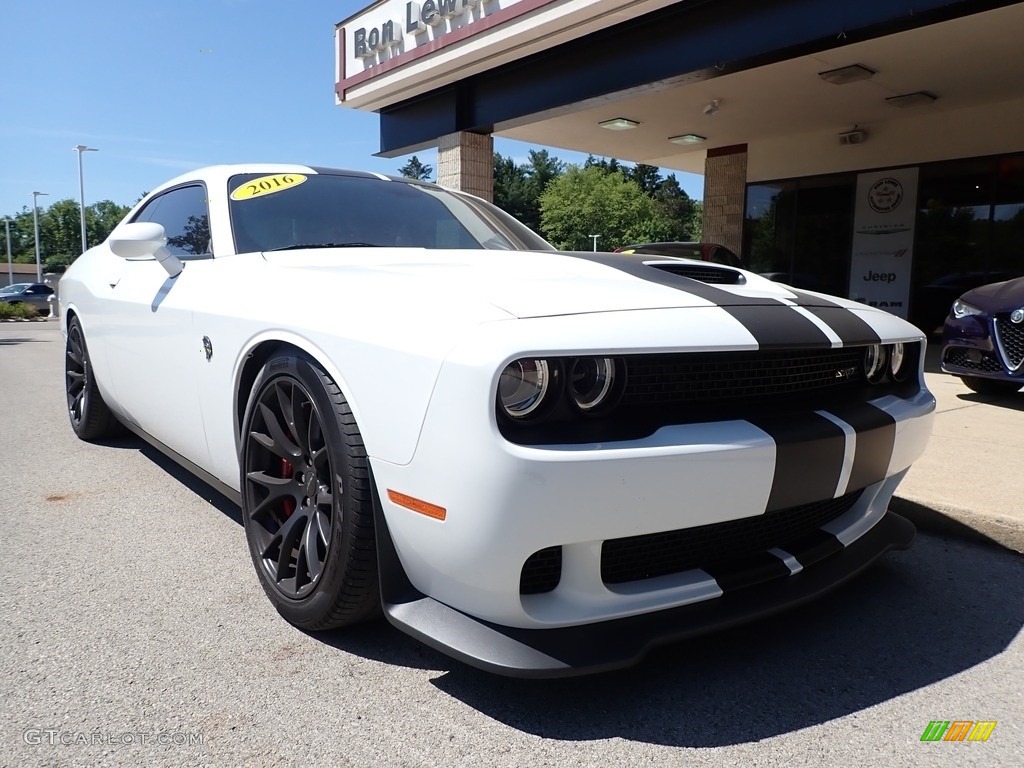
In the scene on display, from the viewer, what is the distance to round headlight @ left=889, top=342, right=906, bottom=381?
2.36 metres

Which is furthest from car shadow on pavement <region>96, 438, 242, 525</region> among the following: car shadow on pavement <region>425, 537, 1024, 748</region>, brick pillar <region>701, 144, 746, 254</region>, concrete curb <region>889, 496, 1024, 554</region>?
brick pillar <region>701, 144, 746, 254</region>

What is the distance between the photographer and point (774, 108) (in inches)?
413

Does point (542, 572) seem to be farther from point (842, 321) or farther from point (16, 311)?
point (16, 311)

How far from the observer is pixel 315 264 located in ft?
7.55

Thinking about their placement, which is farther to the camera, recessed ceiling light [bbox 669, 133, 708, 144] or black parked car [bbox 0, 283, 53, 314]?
black parked car [bbox 0, 283, 53, 314]

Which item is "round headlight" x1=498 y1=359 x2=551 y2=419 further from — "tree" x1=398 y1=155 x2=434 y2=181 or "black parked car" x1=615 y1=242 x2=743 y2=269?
"tree" x1=398 y1=155 x2=434 y2=181

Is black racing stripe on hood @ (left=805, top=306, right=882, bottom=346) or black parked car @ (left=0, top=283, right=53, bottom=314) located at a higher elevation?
black racing stripe on hood @ (left=805, top=306, right=882, bottom=346)

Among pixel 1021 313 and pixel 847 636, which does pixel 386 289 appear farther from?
pixel 1021 313

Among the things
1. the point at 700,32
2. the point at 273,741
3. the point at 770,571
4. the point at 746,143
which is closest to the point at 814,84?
the point at 700,32

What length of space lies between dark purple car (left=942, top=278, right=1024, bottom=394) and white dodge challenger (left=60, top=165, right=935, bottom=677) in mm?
3246

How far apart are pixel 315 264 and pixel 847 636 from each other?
74.1 inches

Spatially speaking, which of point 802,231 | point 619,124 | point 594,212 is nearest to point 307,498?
point 619,124

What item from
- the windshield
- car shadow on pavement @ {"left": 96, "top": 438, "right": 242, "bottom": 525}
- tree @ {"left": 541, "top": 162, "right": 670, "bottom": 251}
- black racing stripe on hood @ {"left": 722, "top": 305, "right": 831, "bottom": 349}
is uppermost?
tree @ {"left": 541, "top": 162, "right": 670, "bottom": 251}

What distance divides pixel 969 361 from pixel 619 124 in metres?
7.22
